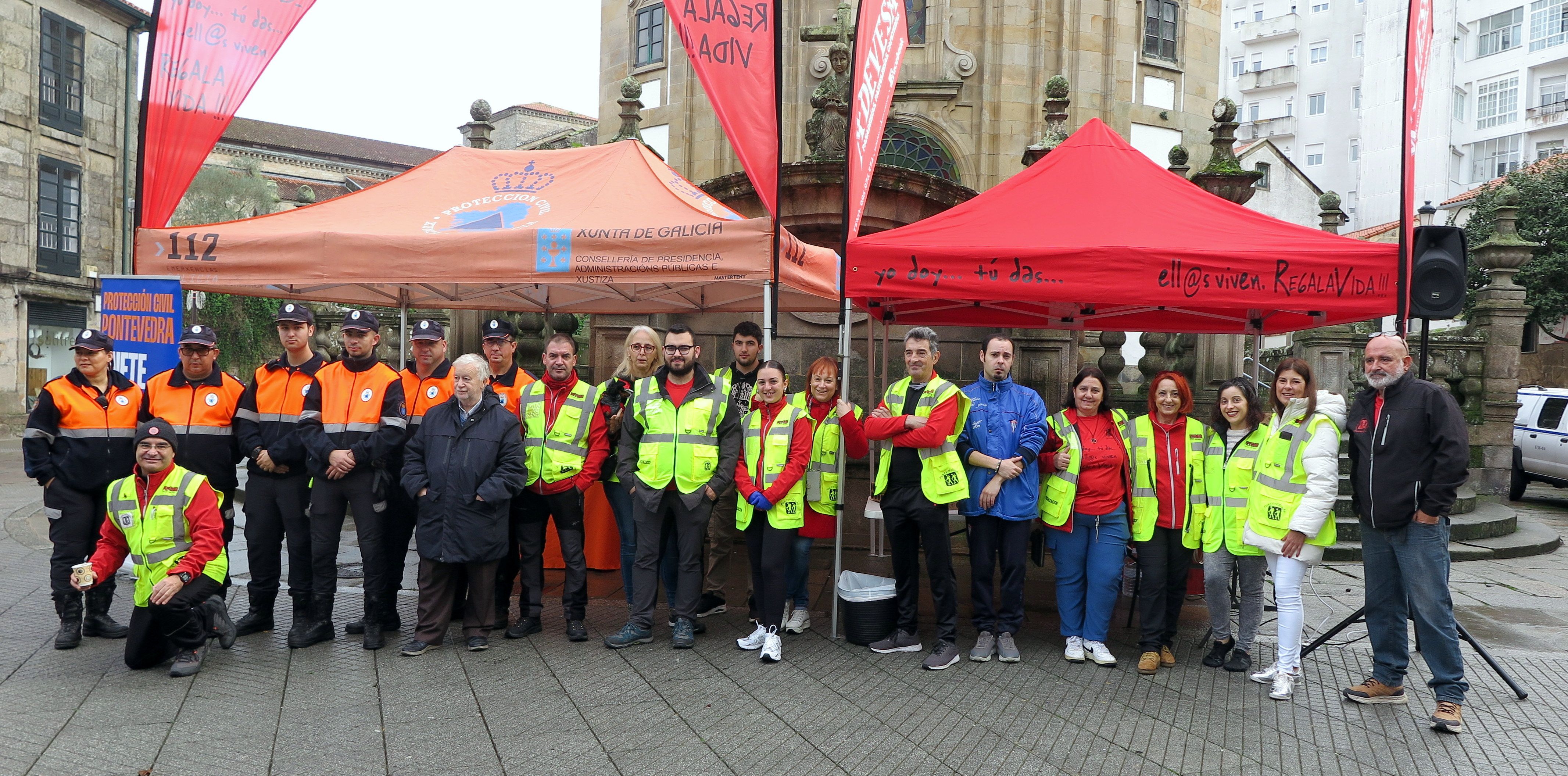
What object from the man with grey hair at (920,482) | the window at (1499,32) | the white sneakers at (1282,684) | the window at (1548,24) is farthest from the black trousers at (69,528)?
the window at (1499,32)

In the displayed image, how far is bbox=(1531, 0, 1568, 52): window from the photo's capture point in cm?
3981

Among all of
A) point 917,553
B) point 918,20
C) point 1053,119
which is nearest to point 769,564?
point 917,553

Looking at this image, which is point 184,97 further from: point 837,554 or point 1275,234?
point 1275,234

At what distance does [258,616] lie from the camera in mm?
6156

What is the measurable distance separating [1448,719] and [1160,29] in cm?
1890

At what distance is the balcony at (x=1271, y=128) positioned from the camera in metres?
52.5

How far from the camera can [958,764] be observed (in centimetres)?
433

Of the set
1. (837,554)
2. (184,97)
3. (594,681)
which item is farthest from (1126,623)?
(184,97)

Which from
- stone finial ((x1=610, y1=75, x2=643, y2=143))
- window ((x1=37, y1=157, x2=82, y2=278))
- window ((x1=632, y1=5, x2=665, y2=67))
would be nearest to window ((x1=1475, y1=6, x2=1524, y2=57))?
window ((x1=632, y1=5, x2=665, y2=67))

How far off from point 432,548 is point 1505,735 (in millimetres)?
5529

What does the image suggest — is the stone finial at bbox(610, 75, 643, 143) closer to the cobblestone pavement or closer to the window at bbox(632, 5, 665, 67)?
the cobblestone pavement

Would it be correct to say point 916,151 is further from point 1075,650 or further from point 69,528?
point 69,528

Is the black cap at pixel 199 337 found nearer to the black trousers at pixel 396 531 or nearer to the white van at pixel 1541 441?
the black trousers at pixel 396 531

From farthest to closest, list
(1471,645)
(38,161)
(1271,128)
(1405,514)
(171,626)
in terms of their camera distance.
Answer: (1271,128)
(38,161)
(1471,645)
(171,626)
(1405,514)
